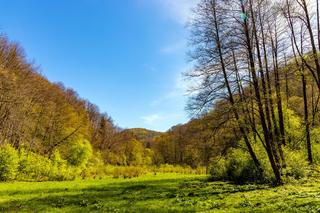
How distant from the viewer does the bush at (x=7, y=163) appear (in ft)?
104

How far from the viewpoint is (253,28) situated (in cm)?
1994

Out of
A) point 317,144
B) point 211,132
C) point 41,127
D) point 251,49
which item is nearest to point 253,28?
point 251,49

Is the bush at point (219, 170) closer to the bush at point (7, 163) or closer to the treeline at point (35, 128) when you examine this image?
the treeline at point (35, 128)

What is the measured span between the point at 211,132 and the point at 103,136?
75.7 metres

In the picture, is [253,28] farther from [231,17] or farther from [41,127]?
[41,127]

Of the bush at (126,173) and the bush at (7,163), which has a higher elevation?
the bush at (7,163)

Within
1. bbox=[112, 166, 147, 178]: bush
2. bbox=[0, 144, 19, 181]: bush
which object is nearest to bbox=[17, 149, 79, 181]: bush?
bbox=[0, 144, 19, 181]: bush

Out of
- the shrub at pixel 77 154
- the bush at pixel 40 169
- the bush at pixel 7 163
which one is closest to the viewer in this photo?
the bush at pixel 7 163

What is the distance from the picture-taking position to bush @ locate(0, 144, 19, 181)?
1251 inches

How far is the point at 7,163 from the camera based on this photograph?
31906 mm

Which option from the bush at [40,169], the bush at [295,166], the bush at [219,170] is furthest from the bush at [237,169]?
the bush at [40,169]

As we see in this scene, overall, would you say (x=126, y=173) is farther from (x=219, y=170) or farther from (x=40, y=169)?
(x=219, y=170)

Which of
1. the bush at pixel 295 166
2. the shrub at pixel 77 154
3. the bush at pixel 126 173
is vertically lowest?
the bush at pixel 126 173

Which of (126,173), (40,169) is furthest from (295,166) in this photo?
(126,173)
